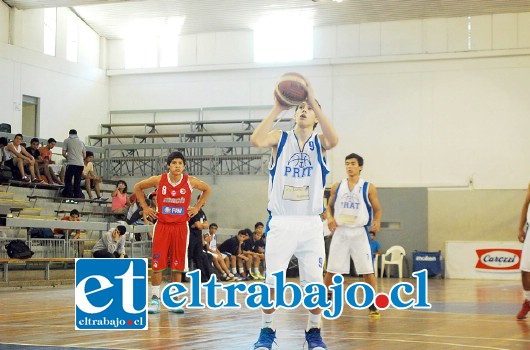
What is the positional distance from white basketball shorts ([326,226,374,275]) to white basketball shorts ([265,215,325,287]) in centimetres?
385

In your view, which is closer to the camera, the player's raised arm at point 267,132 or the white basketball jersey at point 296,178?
the player's raised arm at point 267,132

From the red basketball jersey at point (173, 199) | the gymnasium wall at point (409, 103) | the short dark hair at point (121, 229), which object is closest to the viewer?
the red basketball jersey at point (173, 199)

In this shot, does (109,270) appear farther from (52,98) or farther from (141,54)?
(141,54)

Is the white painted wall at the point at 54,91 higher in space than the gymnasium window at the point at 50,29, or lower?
lower

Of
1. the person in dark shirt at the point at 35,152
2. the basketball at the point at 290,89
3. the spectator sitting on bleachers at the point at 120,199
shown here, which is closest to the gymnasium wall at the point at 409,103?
the person in dark shirt at the point at 35,152

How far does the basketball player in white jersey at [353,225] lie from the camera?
412 inches

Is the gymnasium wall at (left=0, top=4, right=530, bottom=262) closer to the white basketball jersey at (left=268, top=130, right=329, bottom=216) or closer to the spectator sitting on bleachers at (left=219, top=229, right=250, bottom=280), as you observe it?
the spectator sitting on bleachers at (left=219, top=229, right=250, bottom=280)

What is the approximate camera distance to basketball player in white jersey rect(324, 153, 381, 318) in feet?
34.3

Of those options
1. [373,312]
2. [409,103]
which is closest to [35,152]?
[409,103]

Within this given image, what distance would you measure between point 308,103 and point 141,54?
24.5 metres

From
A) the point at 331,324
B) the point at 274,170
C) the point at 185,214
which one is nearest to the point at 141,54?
the point at 185,214

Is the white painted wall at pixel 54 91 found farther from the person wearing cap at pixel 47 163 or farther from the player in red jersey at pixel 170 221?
the player in red jersey at pixel 170 221
